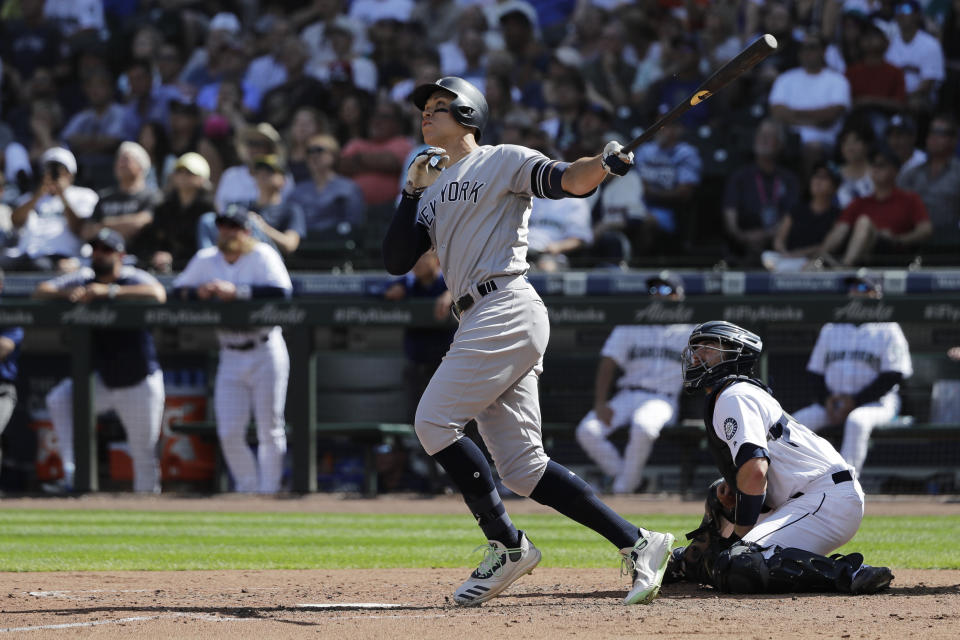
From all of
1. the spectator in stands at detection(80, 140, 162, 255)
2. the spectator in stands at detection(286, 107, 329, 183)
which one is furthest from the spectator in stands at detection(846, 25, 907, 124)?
the spectator in stands at detection(80, 140, 162, 255)

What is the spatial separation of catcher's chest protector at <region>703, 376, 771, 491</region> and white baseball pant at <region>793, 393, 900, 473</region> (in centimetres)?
394

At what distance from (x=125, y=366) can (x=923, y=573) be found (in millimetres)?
6144

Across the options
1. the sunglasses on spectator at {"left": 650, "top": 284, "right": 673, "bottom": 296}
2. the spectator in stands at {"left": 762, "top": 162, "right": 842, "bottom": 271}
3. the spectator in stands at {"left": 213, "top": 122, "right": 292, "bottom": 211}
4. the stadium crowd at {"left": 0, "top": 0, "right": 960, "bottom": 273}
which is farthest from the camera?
the spectator in stands at {"left": 213, "top": 122, "right": 292, "bottom": 211}

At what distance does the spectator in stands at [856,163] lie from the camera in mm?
10453

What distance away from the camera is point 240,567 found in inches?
237

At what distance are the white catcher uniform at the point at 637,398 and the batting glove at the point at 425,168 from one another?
4.76m

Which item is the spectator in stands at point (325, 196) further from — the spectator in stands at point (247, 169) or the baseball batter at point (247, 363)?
the baseball batter at point (247, 363)

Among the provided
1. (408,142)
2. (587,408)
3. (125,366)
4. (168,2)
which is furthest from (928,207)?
(168,2)

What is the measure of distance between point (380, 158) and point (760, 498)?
7.51m

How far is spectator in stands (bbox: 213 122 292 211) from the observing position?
11258 mm

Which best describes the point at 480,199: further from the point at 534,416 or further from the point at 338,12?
the point at 338,12

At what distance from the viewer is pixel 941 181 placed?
33.4 feet

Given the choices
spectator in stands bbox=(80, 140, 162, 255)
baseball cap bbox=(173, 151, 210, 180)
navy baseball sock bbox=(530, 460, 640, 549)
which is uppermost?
baseball cap bbox=(173, 151, 210, 180)

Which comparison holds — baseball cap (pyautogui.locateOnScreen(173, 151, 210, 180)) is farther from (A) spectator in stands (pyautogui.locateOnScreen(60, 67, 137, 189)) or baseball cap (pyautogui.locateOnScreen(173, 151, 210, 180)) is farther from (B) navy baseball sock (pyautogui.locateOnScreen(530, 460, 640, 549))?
(B) navy baseball sock (pyautogui.locateOnScreen(530, 460, 640, 549))
